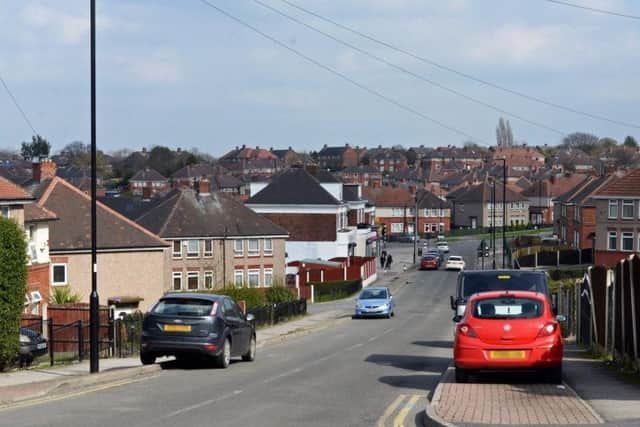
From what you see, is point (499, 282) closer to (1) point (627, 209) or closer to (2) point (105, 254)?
(2) point (105, 254)

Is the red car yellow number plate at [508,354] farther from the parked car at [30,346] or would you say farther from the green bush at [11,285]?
the parked car at [30,346]

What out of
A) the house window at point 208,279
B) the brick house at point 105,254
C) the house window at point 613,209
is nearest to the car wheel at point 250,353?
the brick house at point 105,254

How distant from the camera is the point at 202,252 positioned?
70.5 m

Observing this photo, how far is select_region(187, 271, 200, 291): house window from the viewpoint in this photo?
229 ft

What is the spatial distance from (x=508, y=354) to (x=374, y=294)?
36.2m

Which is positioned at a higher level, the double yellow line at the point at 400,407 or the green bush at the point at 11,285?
the green bush at the point at 11,285

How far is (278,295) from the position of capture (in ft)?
179

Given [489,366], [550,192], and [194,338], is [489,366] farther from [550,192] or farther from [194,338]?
[550,192]

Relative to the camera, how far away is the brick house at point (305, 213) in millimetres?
91438

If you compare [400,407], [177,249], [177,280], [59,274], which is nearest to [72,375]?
[400,407]

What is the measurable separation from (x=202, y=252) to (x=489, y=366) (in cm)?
5460

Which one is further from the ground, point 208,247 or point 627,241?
point 627,241

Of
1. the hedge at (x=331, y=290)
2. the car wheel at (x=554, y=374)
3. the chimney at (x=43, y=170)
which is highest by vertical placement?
the chimney at (x=43, y=170)

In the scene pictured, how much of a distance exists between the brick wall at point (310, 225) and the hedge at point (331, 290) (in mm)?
17134
